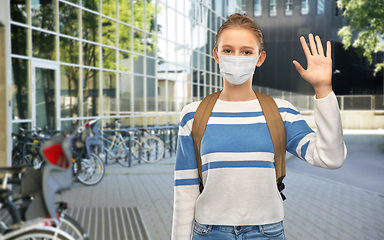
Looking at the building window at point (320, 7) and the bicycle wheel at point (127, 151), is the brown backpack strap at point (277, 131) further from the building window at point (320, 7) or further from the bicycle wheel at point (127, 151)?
the building window at point (320, 7)

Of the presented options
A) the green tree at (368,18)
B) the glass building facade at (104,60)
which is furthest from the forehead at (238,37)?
the green tree at (368,18)

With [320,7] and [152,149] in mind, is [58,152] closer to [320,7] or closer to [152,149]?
[152,149]

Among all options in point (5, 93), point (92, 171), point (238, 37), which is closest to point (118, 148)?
point (92, 171)

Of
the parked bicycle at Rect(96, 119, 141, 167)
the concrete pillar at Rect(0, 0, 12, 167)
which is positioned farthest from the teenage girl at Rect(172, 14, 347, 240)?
the parked bicycle at Rect(96, 119, 141, 167)

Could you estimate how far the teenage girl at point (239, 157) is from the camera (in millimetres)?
1700

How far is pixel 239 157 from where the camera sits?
173 centimetres

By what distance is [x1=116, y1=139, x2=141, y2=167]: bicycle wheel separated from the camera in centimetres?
1180

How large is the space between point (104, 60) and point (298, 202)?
876cm

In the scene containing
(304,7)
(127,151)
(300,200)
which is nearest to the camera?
(300,200)

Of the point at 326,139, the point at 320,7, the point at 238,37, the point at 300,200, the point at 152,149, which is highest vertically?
the point at 320,7

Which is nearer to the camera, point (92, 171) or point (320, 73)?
point (320, 73)

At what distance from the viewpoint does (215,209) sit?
1752 mm

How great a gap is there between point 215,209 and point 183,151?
290 mm

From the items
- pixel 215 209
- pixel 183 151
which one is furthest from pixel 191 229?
pixel 183 151
